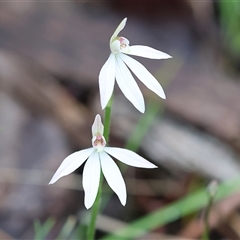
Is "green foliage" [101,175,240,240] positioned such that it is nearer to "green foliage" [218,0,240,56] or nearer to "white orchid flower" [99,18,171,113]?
"white orchid flower" [99,18,171,113]

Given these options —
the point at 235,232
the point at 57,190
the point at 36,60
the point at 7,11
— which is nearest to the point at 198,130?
the point at 235,232

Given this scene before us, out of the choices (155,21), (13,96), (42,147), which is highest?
(155,21)

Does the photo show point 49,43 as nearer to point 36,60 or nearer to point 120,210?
point 36,60

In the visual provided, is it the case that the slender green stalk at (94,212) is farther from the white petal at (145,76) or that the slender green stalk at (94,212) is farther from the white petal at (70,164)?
the white petal at (145,76)

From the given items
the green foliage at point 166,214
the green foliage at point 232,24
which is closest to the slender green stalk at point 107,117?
the green foliage at point 166,214

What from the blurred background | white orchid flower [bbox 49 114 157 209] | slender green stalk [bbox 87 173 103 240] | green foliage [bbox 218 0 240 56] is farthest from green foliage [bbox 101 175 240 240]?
green foliage [bbox 218 0 240 56]

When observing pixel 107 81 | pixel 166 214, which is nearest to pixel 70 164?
pixel 107 81

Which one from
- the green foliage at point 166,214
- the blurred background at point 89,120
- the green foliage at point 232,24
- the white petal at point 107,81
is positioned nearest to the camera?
the white petal at point 107,81
